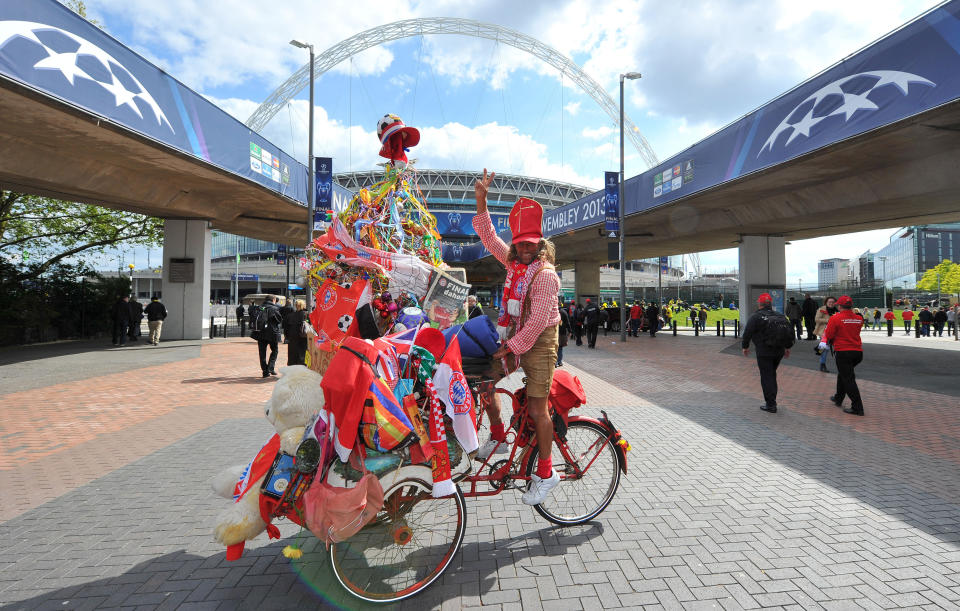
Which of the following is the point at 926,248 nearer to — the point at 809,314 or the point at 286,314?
the point at 809,314

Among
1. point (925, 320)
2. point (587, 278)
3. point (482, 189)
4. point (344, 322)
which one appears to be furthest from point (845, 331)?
point (587, 278)

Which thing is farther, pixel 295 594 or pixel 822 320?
pixel 822 320

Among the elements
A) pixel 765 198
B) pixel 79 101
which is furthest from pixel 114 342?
pixel 765 198

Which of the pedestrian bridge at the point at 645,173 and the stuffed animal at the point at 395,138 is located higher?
the pedestrian bridge at the point at 645,173

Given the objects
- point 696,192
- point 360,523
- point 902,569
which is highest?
point 696,192

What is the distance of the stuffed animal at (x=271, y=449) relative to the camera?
2.33 meters

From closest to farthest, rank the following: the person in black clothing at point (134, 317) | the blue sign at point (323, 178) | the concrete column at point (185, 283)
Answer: the blue sign at point (323, 178)
the person in black clothing at point (134, 317)
the concrete column at point (185, 283)

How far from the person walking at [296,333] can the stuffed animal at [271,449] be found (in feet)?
19.1

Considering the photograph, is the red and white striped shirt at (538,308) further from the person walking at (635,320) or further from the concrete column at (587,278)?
the concrete column at (587,278)

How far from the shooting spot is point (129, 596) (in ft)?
8.32

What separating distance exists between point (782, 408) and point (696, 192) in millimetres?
7664

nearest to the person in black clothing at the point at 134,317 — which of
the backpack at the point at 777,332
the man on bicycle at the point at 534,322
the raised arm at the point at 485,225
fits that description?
the raised arm at the point at 485,225

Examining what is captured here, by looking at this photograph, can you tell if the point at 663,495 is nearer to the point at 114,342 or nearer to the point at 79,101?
the point at 79,101

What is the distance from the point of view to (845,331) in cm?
684
